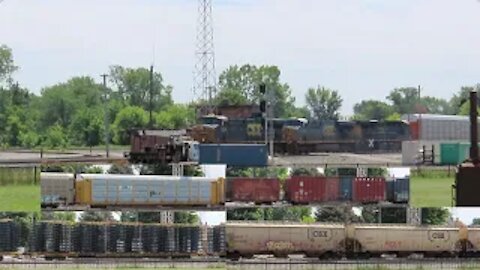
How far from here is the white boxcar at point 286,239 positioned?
2455 centimetres

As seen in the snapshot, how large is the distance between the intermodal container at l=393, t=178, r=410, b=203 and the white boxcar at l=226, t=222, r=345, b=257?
695cm

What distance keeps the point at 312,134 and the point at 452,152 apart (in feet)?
46.7

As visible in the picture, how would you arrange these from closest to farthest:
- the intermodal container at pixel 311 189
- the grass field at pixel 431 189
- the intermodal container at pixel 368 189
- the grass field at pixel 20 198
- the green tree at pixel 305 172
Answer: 1. the grass field at pixel 20 198
2. the grass field at pixel 431 189
3. the intermodal container at pixel 368 189
4. the intermodal container at pixel 311 189
5. the green tree at pixel 305 172

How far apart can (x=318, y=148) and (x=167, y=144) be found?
67.3ft

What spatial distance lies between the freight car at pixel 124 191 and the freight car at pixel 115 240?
6212mm

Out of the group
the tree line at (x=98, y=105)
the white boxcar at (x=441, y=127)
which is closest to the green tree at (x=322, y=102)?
the tree line at (x=98, y=105)

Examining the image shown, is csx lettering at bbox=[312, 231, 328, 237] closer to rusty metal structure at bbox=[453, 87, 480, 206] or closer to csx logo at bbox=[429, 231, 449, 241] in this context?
csx logo at bbox=[429, 231, 449, 241]

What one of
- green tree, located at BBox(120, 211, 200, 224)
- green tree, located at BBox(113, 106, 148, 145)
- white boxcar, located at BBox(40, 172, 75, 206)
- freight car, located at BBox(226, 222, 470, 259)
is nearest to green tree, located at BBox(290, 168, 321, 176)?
white boxcar, located at BBox(40, 172, 75, 206)

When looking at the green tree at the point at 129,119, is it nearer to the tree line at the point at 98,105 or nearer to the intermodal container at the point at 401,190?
the tree line at the point at 98,105

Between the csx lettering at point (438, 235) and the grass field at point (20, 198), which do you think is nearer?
the csx lettering at point (438, 235)

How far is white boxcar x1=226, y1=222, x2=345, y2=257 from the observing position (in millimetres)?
24547

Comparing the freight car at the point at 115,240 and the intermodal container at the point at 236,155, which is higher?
the intermodal container at the point at 236,155

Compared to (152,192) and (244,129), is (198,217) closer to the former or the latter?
(152,192)

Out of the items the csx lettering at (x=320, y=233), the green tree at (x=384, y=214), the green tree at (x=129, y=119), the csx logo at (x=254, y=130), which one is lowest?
the csx lettering at (x=320, y=233)
